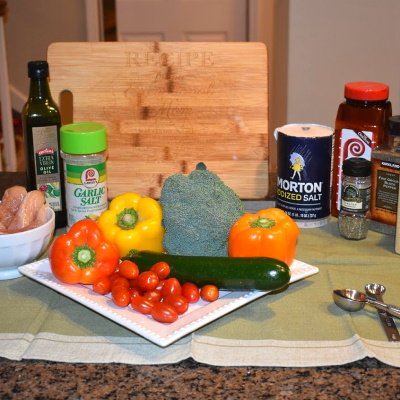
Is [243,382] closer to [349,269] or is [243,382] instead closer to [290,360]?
[290,360]

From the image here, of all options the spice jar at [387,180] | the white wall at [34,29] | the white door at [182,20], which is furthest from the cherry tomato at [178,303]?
the white wall at [34,29]

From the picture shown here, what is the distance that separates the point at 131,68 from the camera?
1.49 m

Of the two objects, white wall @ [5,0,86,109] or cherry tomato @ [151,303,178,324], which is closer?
cherry tomato @ [151,303,178,324]

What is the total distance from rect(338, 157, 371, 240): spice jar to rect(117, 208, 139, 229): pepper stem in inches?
15.1

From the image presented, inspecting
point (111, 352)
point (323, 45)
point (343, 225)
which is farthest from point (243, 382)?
point (323, 45)

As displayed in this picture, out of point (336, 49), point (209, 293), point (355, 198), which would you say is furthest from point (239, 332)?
point (336, 49)

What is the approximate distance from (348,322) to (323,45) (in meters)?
1.65

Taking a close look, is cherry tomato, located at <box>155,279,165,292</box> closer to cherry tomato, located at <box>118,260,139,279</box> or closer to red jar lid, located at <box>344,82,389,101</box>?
cherry tomato, located at <box>118,260,139,279</box>

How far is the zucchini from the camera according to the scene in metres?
1.02

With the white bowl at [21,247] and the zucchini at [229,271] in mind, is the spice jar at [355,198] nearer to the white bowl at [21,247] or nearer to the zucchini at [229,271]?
the zucchini at [229,271]

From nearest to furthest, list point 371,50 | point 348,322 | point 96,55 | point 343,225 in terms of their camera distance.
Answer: point 348,322
point 343,225
point 96,55
point 371,50

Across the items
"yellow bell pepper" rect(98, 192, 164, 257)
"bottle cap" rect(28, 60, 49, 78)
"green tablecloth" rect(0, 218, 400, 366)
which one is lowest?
"green tablecloth" rect(0, 218, 400, 366)

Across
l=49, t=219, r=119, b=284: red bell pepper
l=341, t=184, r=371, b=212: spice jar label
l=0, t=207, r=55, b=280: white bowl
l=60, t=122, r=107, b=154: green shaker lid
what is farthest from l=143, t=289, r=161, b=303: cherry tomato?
l=341, t=184, r=371, b=212: spice jar label

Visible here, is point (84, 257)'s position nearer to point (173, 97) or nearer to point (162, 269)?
point (162, 269)
